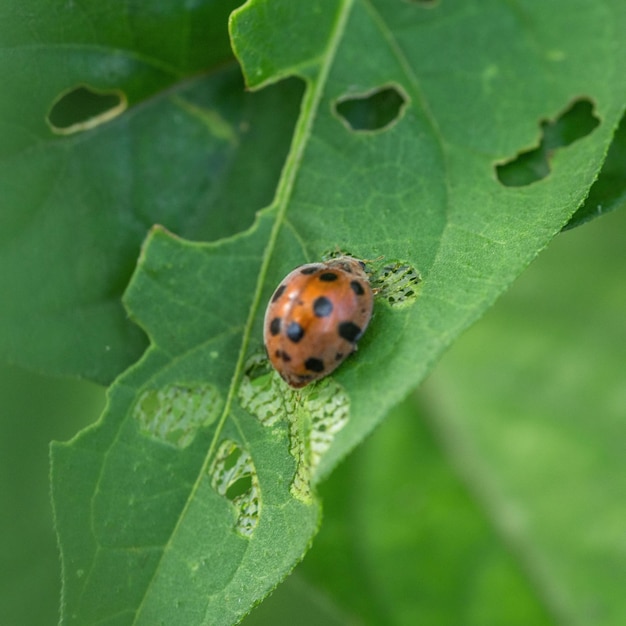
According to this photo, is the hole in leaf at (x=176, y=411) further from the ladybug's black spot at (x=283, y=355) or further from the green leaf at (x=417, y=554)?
the green leaf at (x=417, y=554)

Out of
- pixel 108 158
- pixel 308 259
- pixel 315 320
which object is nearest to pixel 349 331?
pixel 315 320

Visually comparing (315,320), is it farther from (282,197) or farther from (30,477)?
(30,477)

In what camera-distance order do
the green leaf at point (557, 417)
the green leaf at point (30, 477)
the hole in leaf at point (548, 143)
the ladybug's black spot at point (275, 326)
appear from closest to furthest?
the ladybug's black spot at point (275, 326) → the hole in leaf at point (548, 143) → the green leaf at point (557, 417) → the green leaf at point (30, 477)

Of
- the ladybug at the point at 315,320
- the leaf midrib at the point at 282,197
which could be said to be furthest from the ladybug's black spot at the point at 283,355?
the leaf midrib at the point at 282,197

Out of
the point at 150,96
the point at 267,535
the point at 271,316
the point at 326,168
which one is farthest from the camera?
the point at 150,96

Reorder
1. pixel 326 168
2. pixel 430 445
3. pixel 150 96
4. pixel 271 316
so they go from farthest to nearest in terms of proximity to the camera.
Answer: pixel 430 445, pixel 150 96, pixel 326 168, pixel 271 316

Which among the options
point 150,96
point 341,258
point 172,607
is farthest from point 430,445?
point 150,96

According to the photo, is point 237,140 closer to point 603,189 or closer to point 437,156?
point 437,156
